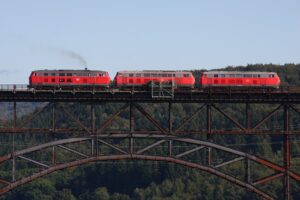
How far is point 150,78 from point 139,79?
4.17 ft

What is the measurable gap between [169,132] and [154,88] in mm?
6485

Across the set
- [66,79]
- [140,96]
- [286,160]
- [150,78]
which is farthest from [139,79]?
[286,160]

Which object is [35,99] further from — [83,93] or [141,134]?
[141,134]

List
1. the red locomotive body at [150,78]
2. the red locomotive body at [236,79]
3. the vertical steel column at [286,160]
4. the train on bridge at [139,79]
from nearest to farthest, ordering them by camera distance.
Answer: the vertical steel column at [286,160] → the red locomotive body at [150,78] → the train on bridge at [139,79] → the red locomotive body at [236,79]

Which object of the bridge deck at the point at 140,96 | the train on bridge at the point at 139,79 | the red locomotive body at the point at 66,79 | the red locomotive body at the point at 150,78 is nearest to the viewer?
the bridge deck at the point at 140,96

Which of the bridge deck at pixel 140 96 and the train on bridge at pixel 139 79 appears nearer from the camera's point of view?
the bridge deck at pixel 140 96

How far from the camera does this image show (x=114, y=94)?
87.4 metres

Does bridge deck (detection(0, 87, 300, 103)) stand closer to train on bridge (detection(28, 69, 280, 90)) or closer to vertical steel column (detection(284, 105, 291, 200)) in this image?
vertical steel column (detection(284, 105, 291, 200))

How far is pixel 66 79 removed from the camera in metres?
96.4

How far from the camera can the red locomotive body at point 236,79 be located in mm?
96394

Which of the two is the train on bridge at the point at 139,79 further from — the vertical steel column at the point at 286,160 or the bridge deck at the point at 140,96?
the vertical steel column at the point at 286,160

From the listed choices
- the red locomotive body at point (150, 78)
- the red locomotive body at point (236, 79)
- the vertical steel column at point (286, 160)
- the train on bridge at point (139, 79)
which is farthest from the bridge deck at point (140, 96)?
the red locomotive body at point (236, 79)

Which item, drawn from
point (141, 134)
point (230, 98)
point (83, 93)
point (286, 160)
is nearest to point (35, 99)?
point (83, 93)

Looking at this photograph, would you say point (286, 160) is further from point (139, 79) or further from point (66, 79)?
point (66, 79)
